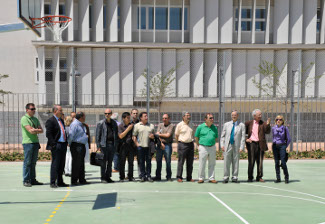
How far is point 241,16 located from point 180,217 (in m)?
22.7

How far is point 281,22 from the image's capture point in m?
27.6

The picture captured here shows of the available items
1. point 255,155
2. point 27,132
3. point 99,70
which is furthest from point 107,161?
point 99,70

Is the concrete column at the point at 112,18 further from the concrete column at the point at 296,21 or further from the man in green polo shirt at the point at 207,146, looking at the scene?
the man in green polo shirt at the point at 207,146

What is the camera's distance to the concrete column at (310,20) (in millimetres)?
27578

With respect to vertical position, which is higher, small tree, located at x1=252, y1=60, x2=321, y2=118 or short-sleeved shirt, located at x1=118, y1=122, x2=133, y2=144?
small tree, located at x1=252, y1=60, x2=321, y2=118

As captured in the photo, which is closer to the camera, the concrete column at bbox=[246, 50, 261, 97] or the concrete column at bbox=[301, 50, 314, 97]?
the concrete column at bbox=[246, 50, 261, 97]

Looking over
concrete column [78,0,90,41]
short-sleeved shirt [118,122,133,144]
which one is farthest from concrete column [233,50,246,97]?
short-sleeved shirt [118,122,133,144]

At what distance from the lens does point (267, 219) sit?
7.25 m

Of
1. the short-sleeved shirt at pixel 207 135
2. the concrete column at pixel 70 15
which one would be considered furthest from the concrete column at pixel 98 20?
the short-sleeved shirt at pixel 207 135

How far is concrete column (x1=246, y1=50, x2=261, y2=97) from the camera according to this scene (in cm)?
2730

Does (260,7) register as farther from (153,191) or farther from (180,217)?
(180,217)

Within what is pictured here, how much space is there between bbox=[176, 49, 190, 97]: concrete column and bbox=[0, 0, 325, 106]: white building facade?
6cm

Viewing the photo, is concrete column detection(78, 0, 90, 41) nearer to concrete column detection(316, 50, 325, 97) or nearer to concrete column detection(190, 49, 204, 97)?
concrete column detection(190, 49, 204, 97)

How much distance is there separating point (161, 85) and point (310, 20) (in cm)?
1122
